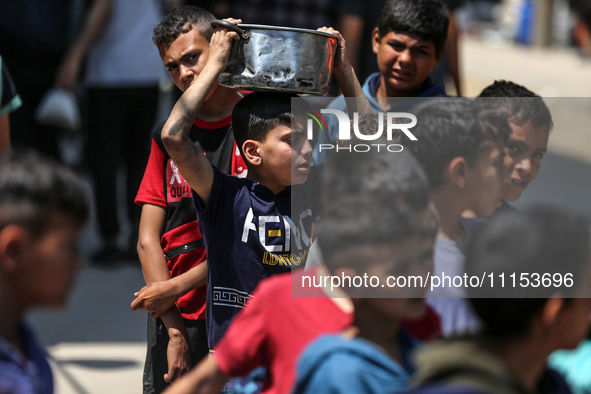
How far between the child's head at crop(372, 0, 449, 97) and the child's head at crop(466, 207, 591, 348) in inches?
75.3

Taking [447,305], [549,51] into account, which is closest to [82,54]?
[447,305]

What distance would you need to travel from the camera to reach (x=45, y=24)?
5941 mm

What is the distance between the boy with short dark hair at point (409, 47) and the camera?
3459 mm

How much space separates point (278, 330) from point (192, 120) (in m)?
0.79

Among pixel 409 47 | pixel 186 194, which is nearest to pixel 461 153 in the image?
pixel 186 194

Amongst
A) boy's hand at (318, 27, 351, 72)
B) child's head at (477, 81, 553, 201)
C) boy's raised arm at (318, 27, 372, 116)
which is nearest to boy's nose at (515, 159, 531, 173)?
child's head at (477, 81, 553, 201)

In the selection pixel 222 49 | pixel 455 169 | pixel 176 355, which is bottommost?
pixel 176 355

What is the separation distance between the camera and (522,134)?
9.09 feet

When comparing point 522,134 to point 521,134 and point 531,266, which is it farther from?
point 531,266

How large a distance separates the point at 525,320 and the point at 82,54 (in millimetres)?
4823

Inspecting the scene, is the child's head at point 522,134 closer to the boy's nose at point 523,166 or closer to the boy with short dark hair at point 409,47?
the boy's nose at point 523,166

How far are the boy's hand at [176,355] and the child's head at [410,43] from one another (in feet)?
4.61

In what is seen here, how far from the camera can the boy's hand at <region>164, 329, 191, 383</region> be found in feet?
9.05

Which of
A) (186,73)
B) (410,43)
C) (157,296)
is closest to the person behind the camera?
(157,296)
